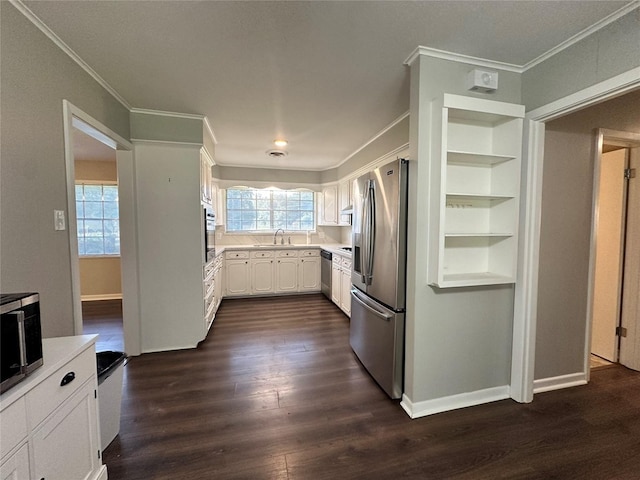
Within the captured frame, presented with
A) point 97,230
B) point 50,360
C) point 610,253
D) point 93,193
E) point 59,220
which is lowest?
point 50,360

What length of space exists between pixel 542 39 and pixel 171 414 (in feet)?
11.7

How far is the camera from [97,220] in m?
5.08

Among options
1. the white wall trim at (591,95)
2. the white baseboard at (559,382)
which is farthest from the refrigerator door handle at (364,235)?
the white baseboard at (559,382)

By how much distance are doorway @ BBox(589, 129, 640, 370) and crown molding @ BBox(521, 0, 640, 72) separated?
4.01ft

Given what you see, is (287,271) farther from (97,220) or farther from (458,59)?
(458,59)

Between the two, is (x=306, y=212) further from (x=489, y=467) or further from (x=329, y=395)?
(x=489, y=467)

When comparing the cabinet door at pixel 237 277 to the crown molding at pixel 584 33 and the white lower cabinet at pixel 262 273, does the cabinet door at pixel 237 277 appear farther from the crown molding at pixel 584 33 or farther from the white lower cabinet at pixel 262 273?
the crown molding at pixel 584 33

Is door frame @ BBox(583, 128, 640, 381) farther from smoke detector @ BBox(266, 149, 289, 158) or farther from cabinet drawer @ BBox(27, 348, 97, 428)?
smoke detector @ BBox(266, 149, 289, 158)

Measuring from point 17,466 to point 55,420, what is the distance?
0.19 meters

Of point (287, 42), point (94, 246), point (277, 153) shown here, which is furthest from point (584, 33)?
point (94, 246)

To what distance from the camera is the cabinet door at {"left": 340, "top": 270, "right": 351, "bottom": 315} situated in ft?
13.0

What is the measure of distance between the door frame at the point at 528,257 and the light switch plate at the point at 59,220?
3207mm

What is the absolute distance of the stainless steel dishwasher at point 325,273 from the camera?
16.1 ft

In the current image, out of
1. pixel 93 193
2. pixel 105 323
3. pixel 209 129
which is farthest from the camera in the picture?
pixel 93 193
